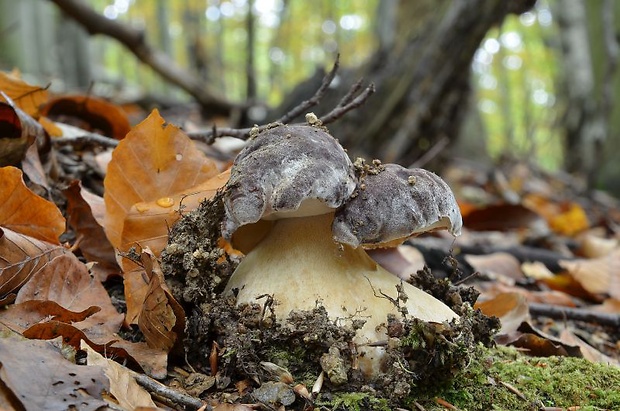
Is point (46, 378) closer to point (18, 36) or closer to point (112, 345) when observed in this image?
point (112, 345)

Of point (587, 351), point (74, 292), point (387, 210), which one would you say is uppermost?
point (387, 210)

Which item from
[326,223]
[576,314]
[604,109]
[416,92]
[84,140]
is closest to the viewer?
[326,223]

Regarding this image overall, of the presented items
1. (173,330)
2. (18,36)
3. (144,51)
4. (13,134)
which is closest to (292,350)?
(173,330)

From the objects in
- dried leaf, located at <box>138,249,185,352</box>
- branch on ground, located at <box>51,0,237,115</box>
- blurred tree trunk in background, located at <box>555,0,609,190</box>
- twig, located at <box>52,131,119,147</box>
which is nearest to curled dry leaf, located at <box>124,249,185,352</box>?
dried leaf, located at <box>138,249,185,352</box>

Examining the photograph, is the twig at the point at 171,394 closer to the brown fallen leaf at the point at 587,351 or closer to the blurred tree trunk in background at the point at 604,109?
the brown fallen leaf at the point at 587,351

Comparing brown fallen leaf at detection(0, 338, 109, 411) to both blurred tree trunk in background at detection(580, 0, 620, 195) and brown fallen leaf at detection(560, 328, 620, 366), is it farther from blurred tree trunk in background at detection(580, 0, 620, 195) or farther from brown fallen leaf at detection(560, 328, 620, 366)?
blurred tree trunk in background at detection(580, 0, 620, 195)

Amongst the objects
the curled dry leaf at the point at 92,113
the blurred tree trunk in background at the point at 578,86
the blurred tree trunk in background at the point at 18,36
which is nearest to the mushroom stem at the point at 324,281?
the curled dry leaf at the point at 92,113
